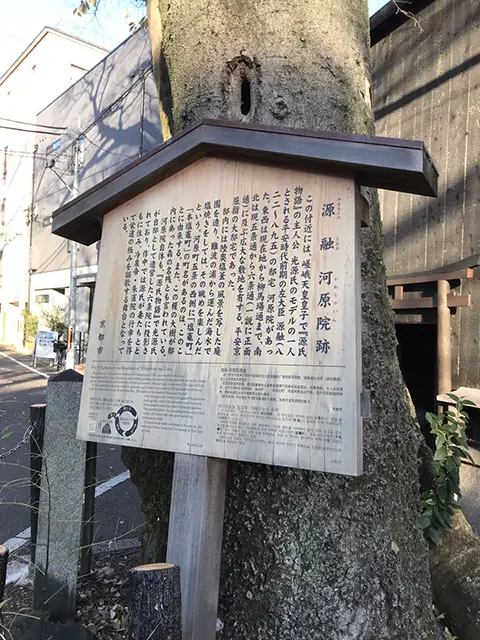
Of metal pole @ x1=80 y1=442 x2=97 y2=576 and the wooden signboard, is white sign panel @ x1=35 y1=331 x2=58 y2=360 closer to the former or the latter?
metal pole @ x1=80 y1=442 x2=97 y2=576

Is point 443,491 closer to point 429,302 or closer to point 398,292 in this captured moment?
point 429,302

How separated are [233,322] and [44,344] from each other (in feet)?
55.1

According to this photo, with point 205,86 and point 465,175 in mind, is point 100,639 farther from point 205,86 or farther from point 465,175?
point 465,175

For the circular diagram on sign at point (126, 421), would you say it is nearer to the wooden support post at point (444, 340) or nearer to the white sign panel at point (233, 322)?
the white sign panel at point (233, 322)

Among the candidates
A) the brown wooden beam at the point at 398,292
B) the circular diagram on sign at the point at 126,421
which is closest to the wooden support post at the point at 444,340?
the brown wooden beam at the point at 398,292

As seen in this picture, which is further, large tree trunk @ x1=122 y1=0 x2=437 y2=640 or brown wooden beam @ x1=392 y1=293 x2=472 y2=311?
brown wooden beam @ x1=392 y1=293 x2=472 y2=311

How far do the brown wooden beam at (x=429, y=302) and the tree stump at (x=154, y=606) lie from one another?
4.49m

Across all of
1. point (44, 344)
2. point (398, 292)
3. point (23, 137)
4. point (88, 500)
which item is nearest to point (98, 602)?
point (88, 500)

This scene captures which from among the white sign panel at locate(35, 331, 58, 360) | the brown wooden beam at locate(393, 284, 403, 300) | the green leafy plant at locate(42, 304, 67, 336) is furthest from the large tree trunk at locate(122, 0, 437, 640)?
the green leafy plant at locate(42, 304, 67, 336)

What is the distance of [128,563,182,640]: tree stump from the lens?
1781 mm

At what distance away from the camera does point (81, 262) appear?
19.8 m

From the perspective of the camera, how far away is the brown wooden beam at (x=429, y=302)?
17.2ft

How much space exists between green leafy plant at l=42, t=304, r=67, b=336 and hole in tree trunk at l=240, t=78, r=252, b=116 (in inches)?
738

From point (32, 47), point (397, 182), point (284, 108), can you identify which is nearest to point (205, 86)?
point (284, 108)
